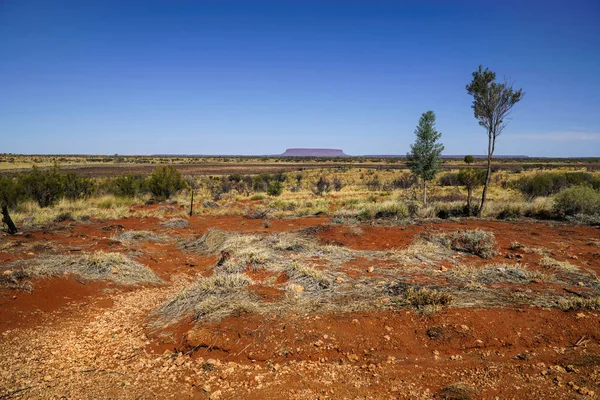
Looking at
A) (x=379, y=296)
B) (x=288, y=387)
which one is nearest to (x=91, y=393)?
(x=288, y=387)

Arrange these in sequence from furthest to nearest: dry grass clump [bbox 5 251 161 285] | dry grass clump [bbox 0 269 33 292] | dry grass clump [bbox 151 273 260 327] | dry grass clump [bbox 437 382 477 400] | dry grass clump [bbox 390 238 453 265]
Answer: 1. dry grass clump [bbox 390 238 453 265]
2. dry grass clump [bbox 5 251 161 285]
3. dry grass clump [bbox 0 269 33 292]
4. dry grass clump [bbox 151 273 260 327]
5. dry grass clump [bbox 437 382 477 400]

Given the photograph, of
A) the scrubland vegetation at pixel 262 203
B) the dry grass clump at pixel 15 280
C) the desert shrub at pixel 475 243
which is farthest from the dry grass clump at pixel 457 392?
the scrubland vegetation at pixel 262 203

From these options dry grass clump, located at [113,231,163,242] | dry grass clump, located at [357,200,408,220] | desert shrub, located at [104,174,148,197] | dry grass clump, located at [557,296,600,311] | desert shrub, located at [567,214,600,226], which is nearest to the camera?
dry grass clump, located at [557,296,600,311]

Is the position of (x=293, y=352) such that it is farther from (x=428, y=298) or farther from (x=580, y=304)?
(x=580, y=304)

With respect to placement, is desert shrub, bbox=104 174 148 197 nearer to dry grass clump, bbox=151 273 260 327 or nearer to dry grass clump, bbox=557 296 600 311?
dry grass clump, bbox=151 273 260 327

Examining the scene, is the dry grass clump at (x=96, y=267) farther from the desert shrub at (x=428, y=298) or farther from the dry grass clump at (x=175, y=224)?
the desert shrub at (x=428, y=298)

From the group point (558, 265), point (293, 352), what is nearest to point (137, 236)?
point (293, 352)

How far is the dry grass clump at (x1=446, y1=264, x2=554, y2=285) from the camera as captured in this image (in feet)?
21.5

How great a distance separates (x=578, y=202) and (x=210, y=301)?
15464 mm

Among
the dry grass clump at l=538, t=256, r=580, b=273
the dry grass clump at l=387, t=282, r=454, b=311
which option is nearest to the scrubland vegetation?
the dry grass clump at l=538, t=256, r=580, b=273

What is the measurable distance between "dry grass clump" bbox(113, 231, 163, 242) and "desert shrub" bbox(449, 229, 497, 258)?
9484 millimetres

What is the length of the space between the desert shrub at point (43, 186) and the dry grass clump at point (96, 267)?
13.1 meters

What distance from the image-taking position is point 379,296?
19.0 feet

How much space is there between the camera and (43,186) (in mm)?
18609
